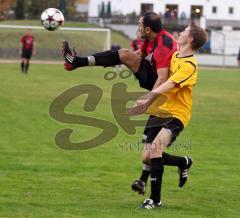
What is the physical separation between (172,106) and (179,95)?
0.15 m

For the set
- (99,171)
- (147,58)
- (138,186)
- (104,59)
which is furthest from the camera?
(99,171)

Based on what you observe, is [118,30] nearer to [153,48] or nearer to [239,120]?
[239,120]

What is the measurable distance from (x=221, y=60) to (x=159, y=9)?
95.2ft

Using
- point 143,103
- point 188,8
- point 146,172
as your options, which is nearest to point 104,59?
point 143,103

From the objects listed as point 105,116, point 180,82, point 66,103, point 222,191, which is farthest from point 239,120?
point 180,82

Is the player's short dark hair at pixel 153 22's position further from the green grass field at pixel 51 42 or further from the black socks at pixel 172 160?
the green grass field at pixel 51 42

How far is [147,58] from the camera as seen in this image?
31.2ft

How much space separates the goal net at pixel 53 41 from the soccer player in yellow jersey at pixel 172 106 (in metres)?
41.8

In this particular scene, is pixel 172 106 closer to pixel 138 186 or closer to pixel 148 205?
pixel 138 186

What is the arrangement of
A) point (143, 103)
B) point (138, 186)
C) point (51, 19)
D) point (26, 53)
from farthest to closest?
point (26, 53), point (51, 19), point (138, 186), point (143, 103)

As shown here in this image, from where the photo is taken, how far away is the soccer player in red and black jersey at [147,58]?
926cm

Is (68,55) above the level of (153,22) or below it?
below

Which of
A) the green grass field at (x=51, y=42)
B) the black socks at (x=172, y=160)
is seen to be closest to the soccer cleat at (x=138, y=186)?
the black socks at (x=172, y=160)

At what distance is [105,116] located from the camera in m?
19.0
